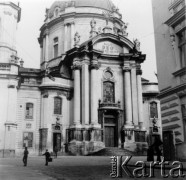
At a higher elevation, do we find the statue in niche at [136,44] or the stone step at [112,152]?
the statue in niche at [136,44]

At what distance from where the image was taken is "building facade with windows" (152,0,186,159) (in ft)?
49.2

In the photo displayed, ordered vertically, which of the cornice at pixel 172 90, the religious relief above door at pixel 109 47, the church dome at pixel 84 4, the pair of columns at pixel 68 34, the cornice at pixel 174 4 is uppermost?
the church dome at pixel 84 4

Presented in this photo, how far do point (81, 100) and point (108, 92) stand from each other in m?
3.98

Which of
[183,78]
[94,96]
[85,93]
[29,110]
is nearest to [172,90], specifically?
[183,78]

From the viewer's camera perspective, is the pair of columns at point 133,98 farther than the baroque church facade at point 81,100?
Yes

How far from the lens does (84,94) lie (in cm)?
3653

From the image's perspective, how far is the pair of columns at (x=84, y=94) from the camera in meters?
36.0

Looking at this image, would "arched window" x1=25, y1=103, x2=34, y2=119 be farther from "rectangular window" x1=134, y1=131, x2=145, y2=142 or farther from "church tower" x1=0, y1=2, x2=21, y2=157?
"rectangular window" x1=134, y1=131, x2=145, y2=142

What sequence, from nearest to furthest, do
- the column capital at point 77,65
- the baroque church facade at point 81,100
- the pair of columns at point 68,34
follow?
the baroque church facade at point 81,100 → the column capital at point 77,65 → the pair of columns at point 68,34

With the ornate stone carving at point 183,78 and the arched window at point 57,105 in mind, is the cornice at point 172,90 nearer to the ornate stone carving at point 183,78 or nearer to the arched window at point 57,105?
the ornate stone carving at point 183,78

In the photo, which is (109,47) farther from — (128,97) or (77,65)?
(128,97)

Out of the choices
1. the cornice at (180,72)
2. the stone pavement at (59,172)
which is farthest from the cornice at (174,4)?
the stone pavement at (59,172)

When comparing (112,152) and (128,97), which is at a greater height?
(128,97)

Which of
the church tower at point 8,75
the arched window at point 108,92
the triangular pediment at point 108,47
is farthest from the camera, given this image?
the triangular pediment at point 108,47
